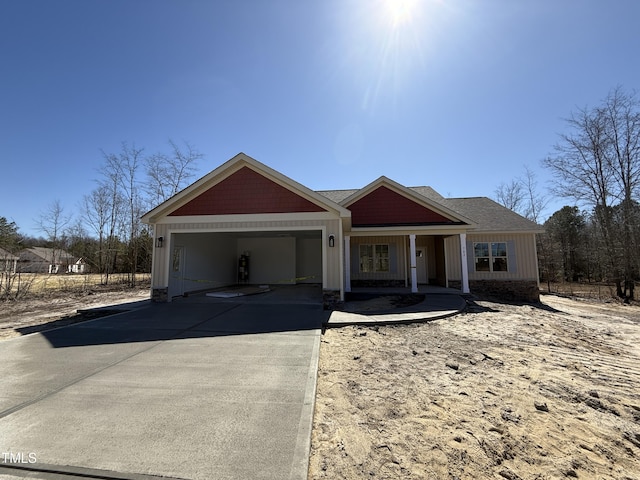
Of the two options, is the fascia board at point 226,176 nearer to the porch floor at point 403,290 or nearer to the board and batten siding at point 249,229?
the board and batten siding at point 249,229

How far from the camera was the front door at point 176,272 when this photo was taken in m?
10.5

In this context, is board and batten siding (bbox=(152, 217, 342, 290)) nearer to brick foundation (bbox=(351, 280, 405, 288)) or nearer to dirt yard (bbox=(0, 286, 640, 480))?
dirt yard (bbox=(0, 286, 640, 480))

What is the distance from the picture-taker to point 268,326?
22.3ft

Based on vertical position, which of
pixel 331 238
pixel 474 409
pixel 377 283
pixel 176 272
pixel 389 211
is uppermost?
pixel 389 211

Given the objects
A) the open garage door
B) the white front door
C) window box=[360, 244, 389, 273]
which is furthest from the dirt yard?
the open garage door

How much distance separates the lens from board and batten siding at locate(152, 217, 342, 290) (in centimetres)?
948

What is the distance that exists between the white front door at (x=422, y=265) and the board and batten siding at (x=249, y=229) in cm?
806

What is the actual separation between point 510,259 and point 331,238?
10244 millimetres

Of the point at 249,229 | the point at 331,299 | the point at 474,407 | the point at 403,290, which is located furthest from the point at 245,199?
the point at 474,407

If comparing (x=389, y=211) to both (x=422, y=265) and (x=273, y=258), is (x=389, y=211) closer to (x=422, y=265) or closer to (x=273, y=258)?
(x=422, y=265)

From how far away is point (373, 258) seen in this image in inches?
584

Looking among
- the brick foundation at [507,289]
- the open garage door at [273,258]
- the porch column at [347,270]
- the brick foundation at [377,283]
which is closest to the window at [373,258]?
the brick foundation at [377,283]

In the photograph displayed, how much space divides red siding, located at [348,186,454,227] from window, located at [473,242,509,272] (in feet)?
10.2

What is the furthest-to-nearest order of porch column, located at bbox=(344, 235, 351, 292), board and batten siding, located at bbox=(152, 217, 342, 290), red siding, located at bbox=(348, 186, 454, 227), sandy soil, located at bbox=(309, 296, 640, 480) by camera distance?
1. red siding, located at bbox=(348, 186, 454, 227)
2. porch column, located at bbox=(344, 235, 351, 292)
3. board and batten siding, located at bbox=(152, 217, 342, 290)
4. sandy soil, located at bbox=(309, 296, 640, 480)
